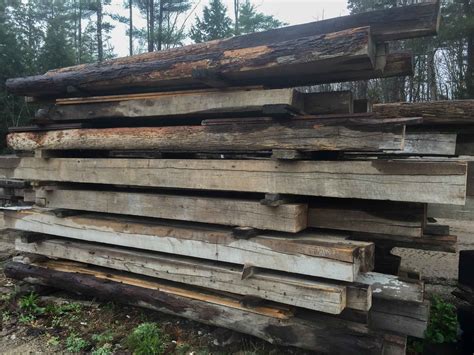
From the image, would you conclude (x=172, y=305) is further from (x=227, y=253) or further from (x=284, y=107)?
(x=284, y=107)

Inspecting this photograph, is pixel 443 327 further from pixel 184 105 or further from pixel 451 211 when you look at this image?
pixel 184 105

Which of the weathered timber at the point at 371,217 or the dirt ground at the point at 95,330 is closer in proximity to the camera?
the weathered timber at the point at 371,217

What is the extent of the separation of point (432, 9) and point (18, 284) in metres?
4.84

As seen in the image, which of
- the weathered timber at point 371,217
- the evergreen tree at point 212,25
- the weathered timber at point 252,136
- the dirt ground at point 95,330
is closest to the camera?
the weathered timber at point 252,136

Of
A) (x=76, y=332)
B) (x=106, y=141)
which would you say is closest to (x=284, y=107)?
(x=106, y=141)

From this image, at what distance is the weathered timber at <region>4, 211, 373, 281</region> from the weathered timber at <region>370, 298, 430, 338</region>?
1.55 ft

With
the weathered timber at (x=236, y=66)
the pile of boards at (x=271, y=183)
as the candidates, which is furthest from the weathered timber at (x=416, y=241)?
the weathered timber at (x=236, y=66)

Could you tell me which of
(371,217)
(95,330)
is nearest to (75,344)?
(95,330)

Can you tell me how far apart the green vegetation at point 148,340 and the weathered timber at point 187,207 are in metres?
0.95

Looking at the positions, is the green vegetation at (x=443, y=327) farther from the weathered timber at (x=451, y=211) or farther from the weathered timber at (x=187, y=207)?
the weathered timber at (x=187, y=207)

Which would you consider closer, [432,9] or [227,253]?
[432,9]

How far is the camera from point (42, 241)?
14.0 ft

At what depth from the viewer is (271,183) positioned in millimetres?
2850

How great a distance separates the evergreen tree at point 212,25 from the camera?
24281mm
